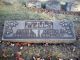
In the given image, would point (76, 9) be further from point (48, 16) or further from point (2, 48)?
point (2, 48)

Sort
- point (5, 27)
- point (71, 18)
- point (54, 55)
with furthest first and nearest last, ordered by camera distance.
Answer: point (71, 18), point (5, 27), point (54, 55)

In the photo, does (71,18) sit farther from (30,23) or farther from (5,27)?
(5,27)

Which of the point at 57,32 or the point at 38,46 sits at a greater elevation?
the point at 57,32

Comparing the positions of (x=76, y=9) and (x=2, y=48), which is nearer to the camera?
(x=2, y=48)

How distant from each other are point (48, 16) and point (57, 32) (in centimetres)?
73

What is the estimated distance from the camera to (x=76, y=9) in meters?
5.67

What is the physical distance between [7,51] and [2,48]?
6.0 inches

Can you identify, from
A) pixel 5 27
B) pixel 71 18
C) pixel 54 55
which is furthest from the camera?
pixel 71 18

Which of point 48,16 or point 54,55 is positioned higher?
point 48,16

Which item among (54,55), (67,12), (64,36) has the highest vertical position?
(67,12)

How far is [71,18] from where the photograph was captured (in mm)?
5531

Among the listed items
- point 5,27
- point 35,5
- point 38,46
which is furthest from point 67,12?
point 5,27

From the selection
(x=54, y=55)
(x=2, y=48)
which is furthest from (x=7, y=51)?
(x=54, y=55)

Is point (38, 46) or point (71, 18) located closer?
point (38, 46)
